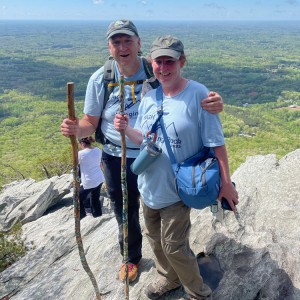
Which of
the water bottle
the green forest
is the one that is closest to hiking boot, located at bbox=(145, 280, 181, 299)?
the water bottle

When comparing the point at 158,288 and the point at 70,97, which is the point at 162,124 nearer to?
the point at 70,97

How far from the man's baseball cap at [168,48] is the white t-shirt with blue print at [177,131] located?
37 centimetres

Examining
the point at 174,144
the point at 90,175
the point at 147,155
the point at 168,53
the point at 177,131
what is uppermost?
the point at 168,53

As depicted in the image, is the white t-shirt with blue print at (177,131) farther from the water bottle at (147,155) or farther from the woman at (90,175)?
the woman at (90,175)

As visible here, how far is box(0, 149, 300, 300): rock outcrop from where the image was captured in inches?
200

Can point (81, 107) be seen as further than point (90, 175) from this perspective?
Yes

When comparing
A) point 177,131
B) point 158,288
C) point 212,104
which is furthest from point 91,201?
point 212,104

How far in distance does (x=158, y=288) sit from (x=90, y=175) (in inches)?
210

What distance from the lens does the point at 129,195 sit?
506cm

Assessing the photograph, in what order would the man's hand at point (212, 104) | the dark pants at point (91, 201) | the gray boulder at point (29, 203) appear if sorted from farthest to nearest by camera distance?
1. the gray boulder at point (29, 203)
2. the dark pants at point (91, 201)
3. the man's hand at point (212, 104)

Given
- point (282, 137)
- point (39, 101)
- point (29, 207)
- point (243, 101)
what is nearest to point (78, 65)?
point (39, 101)

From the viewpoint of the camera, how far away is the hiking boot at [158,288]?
4.75 meters

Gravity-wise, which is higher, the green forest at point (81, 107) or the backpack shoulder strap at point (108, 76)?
the backpack shoulder strap at point (108, 76)

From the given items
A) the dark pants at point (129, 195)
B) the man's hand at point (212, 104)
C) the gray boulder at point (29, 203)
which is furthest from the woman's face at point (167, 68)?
the gray boulder at point (29, 203)
